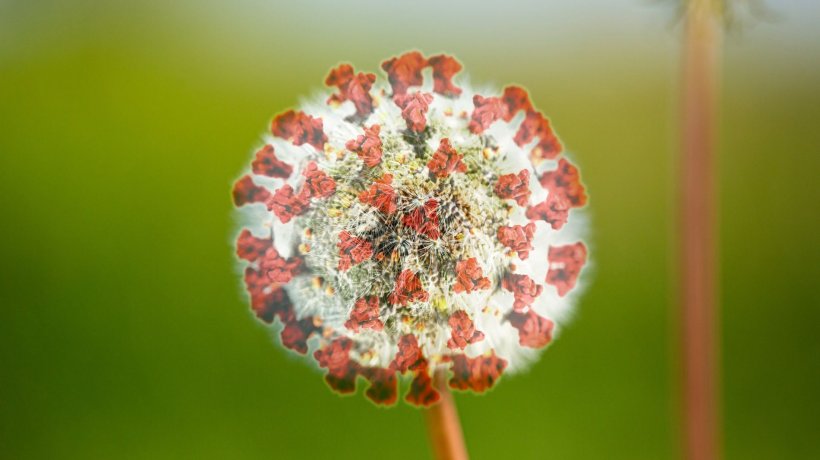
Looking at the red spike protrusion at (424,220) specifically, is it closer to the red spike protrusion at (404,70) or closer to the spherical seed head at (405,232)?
the spherical seed head at (405,232)

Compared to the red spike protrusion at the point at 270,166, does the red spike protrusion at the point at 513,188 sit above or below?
below

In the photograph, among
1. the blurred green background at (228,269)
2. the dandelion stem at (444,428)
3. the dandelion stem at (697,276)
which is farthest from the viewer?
the blurred green background at (228,269)

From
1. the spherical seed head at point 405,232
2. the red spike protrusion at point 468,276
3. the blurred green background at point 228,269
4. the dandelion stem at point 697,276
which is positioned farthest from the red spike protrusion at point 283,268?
the blurred green background at point 228,269

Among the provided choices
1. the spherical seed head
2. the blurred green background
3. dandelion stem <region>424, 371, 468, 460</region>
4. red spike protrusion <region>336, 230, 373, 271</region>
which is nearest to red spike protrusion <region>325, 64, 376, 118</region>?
the spherical seed head

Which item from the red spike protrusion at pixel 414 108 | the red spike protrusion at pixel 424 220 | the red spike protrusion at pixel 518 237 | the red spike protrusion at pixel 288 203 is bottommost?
the red spike protrusion at pixel 518 237

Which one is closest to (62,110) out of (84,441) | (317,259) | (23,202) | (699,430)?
(23,202)

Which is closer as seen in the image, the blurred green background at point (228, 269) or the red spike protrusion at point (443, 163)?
the red spike protrusion at point (443, 163)

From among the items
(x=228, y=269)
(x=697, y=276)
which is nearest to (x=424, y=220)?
(x=697, y=276)
